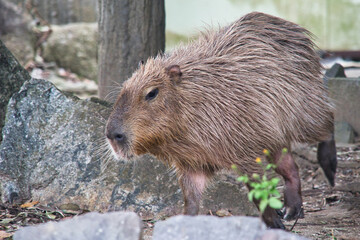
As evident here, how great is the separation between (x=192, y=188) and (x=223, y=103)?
1.84ft

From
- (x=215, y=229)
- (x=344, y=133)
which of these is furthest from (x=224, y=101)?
(x=344, y=133)

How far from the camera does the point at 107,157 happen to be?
373cm

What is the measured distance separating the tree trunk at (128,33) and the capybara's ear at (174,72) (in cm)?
131

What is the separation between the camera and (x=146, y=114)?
123 inches

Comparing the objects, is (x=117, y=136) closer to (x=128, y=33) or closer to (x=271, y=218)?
(x=271, y=218)

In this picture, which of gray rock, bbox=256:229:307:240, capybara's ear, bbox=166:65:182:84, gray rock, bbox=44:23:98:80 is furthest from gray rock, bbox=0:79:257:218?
gray rock, bbox=44:23:98:80

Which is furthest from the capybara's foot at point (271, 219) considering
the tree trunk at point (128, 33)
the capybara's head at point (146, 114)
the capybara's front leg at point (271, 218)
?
the tree trunk at point (128, 33)

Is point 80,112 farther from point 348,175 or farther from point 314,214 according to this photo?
point 348,175

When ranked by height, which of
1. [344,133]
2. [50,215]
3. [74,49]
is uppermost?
[50,215]

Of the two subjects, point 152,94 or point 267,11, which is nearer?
point 152,94

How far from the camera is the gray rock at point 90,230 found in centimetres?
209

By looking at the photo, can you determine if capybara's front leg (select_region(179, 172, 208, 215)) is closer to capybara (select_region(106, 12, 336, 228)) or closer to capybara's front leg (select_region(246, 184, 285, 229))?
capybara (select_region(106, 12, 336, 228))

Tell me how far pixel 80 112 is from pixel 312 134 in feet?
5.17

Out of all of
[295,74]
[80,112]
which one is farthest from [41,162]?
[295,74]
